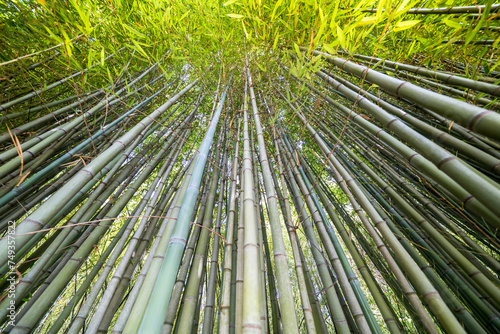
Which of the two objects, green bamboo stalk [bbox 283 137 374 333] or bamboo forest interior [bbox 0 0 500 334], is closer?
bamboo forest interior [bbox 0 0 500 334]

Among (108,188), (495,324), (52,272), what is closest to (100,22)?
(108,188)

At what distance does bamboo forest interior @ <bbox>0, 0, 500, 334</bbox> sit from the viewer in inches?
22.6

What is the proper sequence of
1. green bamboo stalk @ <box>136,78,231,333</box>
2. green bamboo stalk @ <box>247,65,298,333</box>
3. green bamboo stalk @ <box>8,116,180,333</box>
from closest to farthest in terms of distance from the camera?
green bamboo stalk @ <box>136,78,231,333</box>
green bamboo stalk @ <box>247,65,298,333</box>
green bamboo stalk @ <box>8,116,180,333</box>

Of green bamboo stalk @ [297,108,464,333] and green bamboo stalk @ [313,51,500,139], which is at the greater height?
green bamboo stalk @ [313,51,500,139]

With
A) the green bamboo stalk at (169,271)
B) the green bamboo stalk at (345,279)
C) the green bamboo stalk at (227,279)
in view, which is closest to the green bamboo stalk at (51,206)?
the green bamboo stalk at (169,271)

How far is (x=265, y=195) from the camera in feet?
3.88

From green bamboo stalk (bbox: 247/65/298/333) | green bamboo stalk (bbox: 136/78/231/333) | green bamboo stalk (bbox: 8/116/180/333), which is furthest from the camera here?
green bamboo stalk (bbox: 8/116/180/333)

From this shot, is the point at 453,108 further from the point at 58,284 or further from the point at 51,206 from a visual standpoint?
the point at 58,284

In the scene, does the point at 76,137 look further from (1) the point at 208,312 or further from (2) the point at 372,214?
(2) the point at 372,214

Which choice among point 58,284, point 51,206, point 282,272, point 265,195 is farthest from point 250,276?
point 58,284

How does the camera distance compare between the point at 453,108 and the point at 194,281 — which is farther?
the point at 194,281

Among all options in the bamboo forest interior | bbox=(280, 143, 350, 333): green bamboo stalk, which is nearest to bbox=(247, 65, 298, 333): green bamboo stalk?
the bamboo forest interior

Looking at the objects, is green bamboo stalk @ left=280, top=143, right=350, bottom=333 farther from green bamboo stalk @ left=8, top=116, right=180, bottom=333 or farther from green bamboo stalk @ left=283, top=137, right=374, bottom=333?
green bamboo stalk @ left=8, top=116, right=180, bottom=333

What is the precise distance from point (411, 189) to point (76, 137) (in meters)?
2.41
